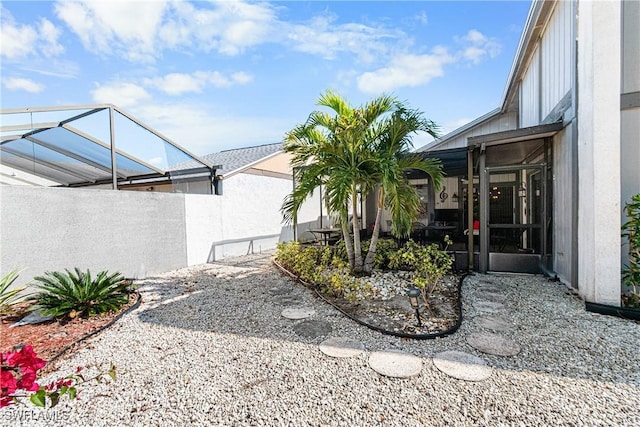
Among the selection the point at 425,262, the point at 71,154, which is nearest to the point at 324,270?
the point at 425,262

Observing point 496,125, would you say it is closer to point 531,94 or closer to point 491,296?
point 531,94

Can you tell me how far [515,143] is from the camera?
6684mm

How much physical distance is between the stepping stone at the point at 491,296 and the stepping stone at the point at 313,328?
295 cm

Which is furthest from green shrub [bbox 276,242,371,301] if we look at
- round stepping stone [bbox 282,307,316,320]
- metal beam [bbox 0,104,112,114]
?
metal beam [bbox 0,104,112,114]

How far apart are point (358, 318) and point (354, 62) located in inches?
323

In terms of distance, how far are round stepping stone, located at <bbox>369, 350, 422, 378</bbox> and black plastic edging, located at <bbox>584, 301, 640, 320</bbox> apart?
326 centimetres

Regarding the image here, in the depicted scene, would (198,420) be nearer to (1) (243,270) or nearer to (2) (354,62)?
(1) (243,270)

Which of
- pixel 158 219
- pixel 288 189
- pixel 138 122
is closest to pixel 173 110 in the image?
pixel 138 122

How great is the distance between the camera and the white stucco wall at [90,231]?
5.39 metres

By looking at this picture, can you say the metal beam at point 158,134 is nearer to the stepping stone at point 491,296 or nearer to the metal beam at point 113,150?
the metal beam at point 113,150

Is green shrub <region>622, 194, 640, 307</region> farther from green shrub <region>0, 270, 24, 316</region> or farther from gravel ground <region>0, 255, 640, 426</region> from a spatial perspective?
green shrub <region>0, 270, 24, 316</region>

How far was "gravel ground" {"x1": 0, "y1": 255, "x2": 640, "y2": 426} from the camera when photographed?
2430mm

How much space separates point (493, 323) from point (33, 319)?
22.7 ft

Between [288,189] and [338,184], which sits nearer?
[338,184]
